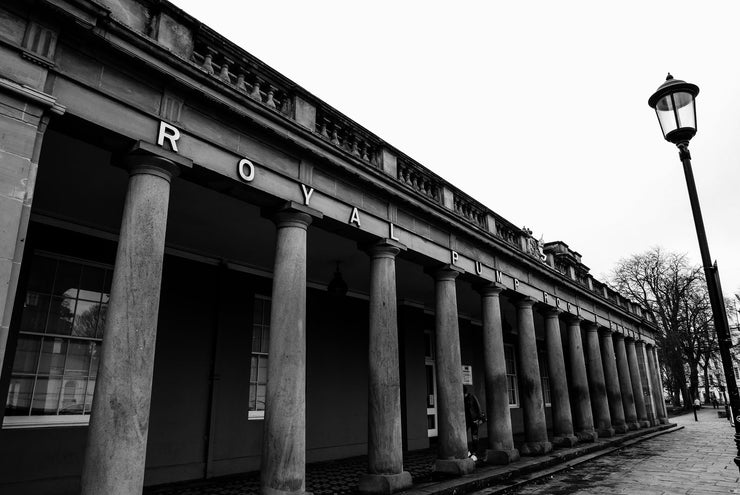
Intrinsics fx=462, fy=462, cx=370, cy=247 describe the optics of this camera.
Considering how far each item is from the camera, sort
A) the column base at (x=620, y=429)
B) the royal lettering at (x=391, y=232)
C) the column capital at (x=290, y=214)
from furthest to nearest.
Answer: the column base at (x=620, y=429)
the royal lettering at (x=391, y=232)
the column capital at (x=290, y=214)

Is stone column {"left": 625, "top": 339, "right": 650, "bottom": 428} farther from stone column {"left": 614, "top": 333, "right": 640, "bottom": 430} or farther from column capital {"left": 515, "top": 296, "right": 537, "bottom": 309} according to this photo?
column capital {"left": 515, "top": 296, "right": 537, "bottom": 309}

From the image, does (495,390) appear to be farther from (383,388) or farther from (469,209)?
(469,209)

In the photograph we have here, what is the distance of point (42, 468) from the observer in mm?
6848

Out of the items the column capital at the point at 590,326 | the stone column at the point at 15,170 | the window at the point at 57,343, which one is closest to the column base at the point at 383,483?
the window at the point at 57,343

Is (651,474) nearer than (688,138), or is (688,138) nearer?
(688,138)

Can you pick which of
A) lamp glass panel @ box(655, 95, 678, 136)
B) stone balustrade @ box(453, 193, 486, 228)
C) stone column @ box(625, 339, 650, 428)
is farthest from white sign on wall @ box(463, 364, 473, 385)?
stone column @ box(625, 339, 650, 428)

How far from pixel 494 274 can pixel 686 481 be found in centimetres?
558

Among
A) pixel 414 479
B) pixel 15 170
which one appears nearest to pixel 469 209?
pixel 414 479

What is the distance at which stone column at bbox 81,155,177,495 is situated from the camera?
4.32 metres

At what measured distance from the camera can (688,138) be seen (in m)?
5.57

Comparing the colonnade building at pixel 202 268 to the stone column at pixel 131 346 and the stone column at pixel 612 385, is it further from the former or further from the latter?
the stone column at pixel 612 385

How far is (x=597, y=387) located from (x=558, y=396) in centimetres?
414

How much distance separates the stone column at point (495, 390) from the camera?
1039 cm

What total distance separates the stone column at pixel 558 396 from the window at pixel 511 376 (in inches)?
190
